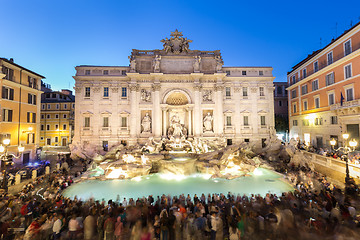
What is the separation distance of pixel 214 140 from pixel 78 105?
2059 centimetres

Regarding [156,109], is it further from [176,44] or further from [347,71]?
[347,71]

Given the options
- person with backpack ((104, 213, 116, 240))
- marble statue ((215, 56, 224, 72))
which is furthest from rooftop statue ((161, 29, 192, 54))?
person with backpack ((104, 213, 116, 240))

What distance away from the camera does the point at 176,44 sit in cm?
2419

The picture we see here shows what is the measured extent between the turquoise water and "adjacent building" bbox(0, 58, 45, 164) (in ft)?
40.0

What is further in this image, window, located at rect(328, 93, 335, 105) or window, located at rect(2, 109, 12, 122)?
window, located at rect(328, 93, 335, 105)

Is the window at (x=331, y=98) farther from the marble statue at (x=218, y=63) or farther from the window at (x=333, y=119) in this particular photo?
the marble statue at (x=218, y=63)

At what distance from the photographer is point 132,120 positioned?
2345 cm

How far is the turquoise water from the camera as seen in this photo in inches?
436

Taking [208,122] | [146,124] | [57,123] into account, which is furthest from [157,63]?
[57,123]

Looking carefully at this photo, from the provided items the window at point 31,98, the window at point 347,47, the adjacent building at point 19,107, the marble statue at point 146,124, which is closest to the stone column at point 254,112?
the window at point 347,47

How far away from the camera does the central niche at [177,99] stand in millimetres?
24734

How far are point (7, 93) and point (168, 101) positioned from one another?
62.6 ft

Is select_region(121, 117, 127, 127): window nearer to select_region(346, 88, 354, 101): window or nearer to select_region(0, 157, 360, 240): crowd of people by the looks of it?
select_region(0, 157, 360, 240): crowd of people

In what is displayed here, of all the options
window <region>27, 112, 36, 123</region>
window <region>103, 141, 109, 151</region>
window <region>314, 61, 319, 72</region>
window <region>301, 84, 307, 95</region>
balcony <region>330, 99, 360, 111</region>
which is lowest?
window <region>103, 141, 109, 151</region>
